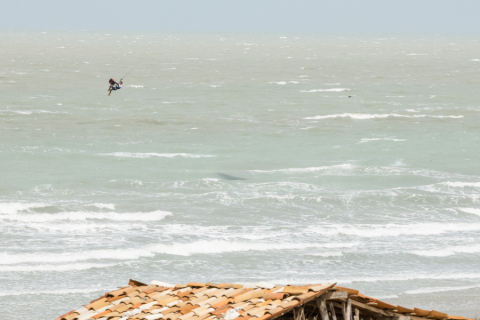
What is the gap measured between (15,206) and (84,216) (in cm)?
281

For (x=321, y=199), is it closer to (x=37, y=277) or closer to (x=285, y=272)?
(x=285, y=272)

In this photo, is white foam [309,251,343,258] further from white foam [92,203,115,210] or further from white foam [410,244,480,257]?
white foam [92,203,115,210]

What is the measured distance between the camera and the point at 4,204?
25750 mm

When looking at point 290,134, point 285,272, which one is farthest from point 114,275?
point 290,134

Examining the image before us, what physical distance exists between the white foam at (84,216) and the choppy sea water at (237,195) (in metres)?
0.07

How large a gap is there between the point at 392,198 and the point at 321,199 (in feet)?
8.50

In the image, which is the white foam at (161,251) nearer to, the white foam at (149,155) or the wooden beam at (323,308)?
the wooden beam at (323,308)

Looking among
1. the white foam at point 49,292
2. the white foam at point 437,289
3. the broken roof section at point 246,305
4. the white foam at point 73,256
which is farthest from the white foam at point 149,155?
the broken roof section at point 246,305

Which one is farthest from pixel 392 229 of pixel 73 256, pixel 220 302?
pixel 220 302

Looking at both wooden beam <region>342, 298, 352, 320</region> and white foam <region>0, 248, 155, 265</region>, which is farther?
white foam <region>0, 248, 155, 265</region>

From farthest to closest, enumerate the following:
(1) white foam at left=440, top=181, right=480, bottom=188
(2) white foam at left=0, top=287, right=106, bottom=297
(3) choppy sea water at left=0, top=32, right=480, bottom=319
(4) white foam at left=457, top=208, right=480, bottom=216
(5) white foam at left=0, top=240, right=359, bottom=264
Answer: (1) white foam at left=440, top=181, right=480, bottom=188
(4) white foam at left=457, top=208, right=480, bottom=216
(5) white foam at left=0, top=240, right=359, bottom=264
(3) choppy sea water at left=0, top=32, right=480, bottom=319
(2) white foam at left=0, top=287, right=106, bottom=297

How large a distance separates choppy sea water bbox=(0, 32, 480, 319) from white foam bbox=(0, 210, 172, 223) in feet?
0.22

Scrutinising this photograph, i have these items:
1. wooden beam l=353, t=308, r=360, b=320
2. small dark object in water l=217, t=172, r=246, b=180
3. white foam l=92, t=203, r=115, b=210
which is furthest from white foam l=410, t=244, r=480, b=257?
wooden beam l=353, t=308, r=360, b=320

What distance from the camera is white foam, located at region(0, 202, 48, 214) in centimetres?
2481
